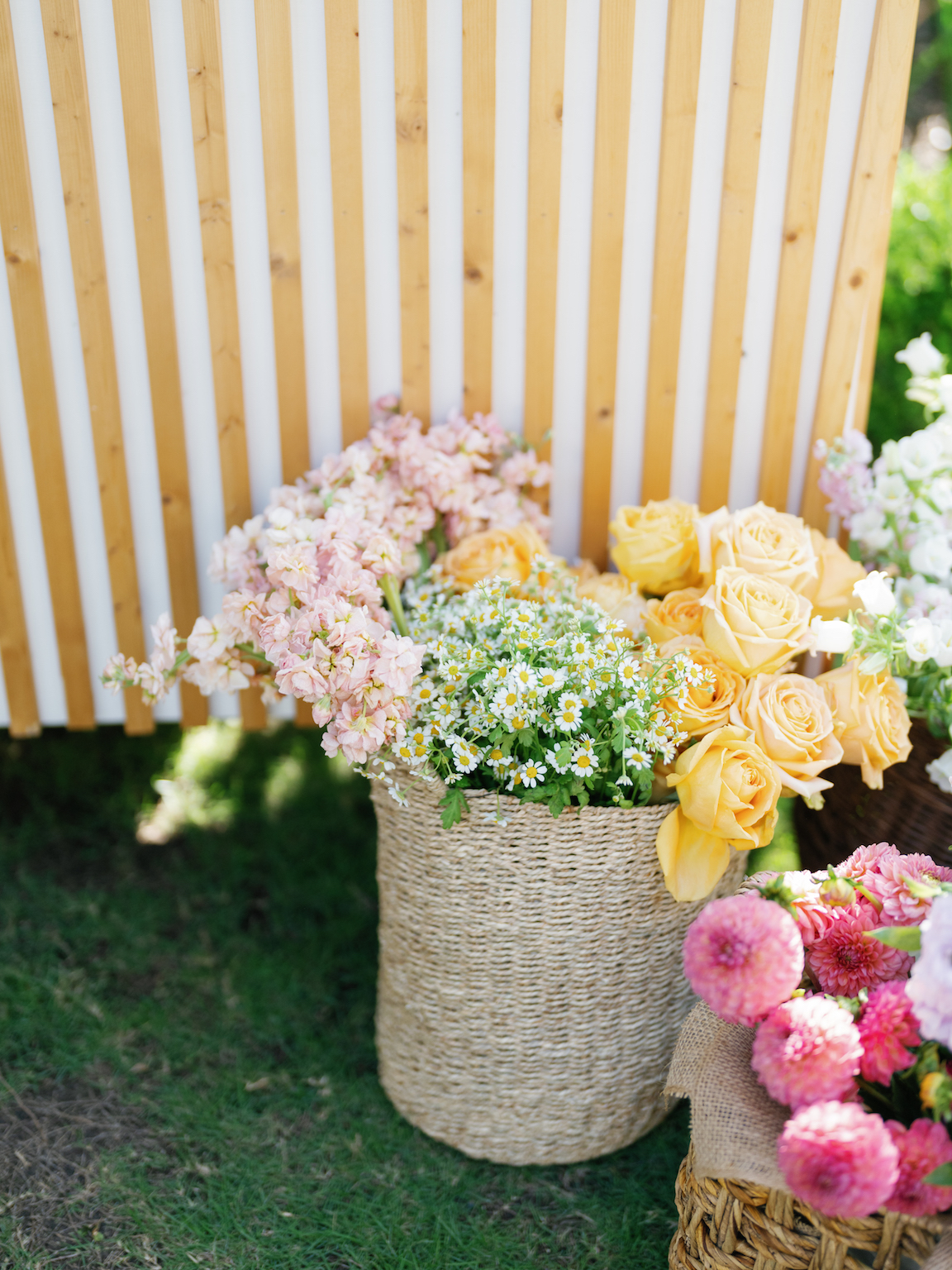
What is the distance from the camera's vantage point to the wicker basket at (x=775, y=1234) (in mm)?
1080

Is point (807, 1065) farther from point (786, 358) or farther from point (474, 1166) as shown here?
point (786, 358)

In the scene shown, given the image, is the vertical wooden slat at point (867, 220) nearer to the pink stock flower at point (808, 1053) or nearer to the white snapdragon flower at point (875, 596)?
the white snapdragon flower at point (875, 596)

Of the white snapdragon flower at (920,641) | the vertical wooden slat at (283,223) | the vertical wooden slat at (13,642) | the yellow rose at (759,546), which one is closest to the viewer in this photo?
the white snapdragon flower at (920,641)

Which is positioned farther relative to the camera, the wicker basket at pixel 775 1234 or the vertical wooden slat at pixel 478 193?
the vertical wooden slat at pixel 478 193

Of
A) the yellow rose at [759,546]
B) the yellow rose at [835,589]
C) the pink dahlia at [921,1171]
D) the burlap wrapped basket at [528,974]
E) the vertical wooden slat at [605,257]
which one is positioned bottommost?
the burlap wrapped basket at [528,974]

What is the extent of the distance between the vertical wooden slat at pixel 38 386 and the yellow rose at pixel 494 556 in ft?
2.64

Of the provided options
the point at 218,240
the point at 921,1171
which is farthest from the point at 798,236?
the point at 921,1171

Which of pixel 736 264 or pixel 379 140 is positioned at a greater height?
pixel 379 140

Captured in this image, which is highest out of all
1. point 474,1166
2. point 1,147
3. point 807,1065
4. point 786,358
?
point 1,147

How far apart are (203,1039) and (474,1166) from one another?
22.8 inches

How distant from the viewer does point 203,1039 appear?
1.90 meters

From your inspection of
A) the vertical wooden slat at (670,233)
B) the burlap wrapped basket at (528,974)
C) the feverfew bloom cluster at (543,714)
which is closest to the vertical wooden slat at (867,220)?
the vertical wooden slat at (670,233)

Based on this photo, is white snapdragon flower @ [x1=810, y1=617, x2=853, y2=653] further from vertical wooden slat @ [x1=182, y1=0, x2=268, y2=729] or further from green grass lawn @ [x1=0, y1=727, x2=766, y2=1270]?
vertical wooden slat @ [x1=182, y1=0, x2=268, y2=729]

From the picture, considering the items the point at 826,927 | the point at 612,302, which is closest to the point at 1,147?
the point at 612,302
